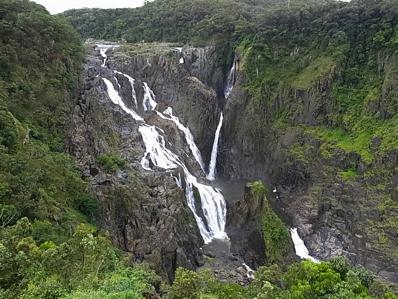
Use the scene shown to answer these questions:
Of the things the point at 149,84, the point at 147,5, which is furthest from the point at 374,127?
the point at 147,5

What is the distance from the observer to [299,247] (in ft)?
118

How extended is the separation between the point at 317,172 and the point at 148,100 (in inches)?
772

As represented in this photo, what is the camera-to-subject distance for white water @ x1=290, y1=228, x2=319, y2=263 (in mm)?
34906

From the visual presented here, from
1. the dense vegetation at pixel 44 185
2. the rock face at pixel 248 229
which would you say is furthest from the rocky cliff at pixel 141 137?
the rock face at pixel 248 229

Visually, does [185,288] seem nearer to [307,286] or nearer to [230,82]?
[307,286]

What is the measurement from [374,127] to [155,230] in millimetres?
23409

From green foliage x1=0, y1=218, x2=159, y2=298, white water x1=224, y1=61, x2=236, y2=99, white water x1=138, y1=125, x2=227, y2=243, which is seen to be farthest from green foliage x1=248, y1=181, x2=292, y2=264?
white water x1=224, y1=61, x2=236, y2=99

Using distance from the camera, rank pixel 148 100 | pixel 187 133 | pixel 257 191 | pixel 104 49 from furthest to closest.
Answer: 1. pixel 104 49
2. pixel 187 133
3. pixel 148 100
4. pixel 257 191

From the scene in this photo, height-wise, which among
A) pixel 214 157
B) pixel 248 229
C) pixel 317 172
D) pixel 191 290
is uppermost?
pixel 191 290

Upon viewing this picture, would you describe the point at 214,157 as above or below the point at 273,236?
above

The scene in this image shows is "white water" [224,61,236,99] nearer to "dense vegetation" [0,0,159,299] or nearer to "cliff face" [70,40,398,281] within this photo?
"cliff face" [70,40,398,281]

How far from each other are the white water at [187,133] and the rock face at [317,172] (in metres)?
3.71

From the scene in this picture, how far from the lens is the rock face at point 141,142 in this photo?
29031mm

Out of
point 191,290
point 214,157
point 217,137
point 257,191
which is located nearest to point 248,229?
point 257,191
